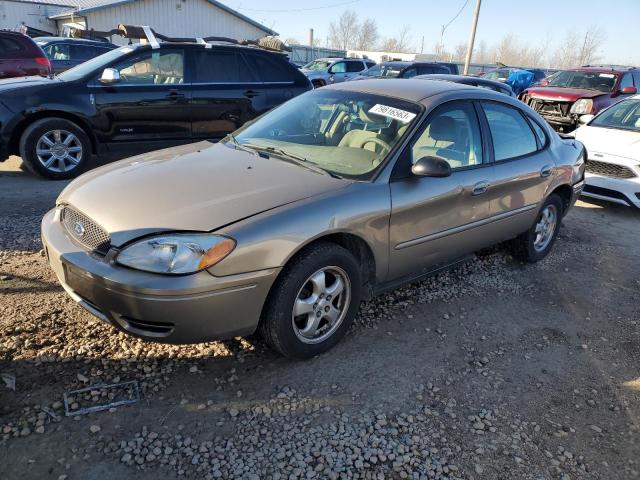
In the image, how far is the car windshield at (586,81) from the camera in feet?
40.5

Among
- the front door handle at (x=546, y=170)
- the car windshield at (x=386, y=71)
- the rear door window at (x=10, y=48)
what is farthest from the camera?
the car windshield at (x=386, y=71)

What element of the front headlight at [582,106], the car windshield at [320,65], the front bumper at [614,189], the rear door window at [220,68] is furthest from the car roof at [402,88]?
the car windshield at [320,65]

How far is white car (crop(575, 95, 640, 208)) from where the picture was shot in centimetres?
668

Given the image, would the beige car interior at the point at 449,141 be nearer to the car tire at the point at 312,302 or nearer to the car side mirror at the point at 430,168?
the car side mirror at the point at 430,168

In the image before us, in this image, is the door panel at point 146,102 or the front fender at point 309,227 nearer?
the front fender at point 309,227

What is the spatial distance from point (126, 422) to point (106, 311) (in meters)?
0.56

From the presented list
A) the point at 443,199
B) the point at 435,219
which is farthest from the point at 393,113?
the point at 435,219

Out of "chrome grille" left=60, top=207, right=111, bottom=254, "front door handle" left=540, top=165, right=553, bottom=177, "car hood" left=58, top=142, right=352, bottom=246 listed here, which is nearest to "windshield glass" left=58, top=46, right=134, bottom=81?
"car hood" left=58, top=142, right=352, bottom=246

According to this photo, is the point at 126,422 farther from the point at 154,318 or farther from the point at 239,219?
the point at 239,219

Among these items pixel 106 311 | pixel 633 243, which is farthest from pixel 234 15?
pixel 106 311

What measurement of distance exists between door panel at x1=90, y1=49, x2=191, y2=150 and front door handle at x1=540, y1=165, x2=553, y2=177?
4.59 meters

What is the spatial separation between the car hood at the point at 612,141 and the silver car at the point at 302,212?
325 cm

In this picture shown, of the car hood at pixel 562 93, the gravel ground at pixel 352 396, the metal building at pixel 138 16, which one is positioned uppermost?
the metal building at pixel 138 16

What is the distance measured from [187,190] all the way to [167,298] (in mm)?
727
